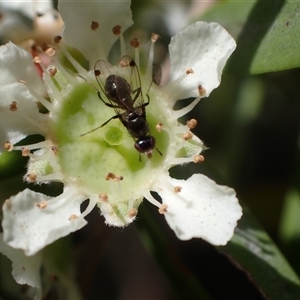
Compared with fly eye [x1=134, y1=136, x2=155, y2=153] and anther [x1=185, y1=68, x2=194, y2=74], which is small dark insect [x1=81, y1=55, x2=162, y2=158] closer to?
fly eye [x1=134, y1=136, x2=155, y2=153]

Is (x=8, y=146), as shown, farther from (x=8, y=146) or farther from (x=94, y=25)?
(x=94, y=25)

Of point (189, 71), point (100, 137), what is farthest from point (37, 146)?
point (189, 71)

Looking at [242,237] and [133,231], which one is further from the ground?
[242,237]

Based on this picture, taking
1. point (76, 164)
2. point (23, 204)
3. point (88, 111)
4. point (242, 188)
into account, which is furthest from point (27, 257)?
point (242, 188)

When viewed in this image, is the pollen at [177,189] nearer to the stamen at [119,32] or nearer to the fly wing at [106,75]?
the fly wing at [106,75]

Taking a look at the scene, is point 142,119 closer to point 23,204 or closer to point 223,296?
point 23,204

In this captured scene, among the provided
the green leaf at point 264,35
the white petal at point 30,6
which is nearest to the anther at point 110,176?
the green leaf at point 264,35

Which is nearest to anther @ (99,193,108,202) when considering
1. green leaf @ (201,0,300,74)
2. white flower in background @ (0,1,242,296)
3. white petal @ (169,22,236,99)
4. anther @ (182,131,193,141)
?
white flower in background @ (0,1,242,296)
